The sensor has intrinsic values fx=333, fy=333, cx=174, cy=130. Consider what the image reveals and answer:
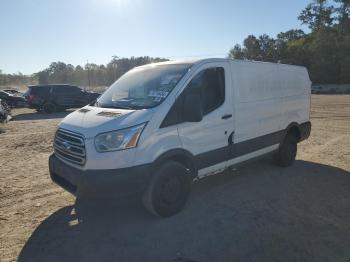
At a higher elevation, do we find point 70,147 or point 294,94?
point 294,94

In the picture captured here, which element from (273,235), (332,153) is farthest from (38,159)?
(332,153)

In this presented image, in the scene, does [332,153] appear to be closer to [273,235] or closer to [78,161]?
[273,235]

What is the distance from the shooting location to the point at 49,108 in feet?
65.4

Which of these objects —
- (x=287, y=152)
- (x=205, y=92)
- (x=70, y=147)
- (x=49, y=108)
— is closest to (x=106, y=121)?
(x=70, y=147)

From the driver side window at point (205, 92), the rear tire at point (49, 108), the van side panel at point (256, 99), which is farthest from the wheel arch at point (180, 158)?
the rear tire at point (49, 108)

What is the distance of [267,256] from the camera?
3686 millimetres

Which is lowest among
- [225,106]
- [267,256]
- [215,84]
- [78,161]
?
[267,256]

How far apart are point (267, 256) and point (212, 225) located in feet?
3.05

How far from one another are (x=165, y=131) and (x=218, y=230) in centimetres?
145

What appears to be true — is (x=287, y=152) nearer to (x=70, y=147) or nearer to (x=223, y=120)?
(x=223, y=120)

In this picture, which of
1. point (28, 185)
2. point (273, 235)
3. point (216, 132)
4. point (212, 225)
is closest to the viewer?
point (273, 235)

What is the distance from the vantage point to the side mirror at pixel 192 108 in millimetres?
4395

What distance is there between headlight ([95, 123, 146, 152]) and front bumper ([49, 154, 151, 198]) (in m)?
0.27

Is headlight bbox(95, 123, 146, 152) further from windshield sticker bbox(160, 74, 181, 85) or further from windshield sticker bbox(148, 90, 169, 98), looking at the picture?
windshield sticker bbox(160, 74, 181, 85)
